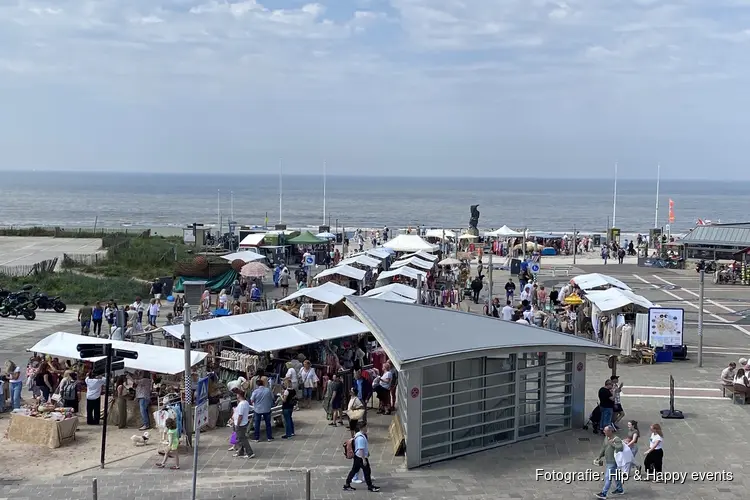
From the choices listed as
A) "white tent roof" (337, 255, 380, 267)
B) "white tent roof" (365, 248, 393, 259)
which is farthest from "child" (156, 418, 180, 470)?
"white tent roof" (365, 248, 393, 259)

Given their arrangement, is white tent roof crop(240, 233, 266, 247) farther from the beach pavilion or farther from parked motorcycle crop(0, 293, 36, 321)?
the beach pavilion

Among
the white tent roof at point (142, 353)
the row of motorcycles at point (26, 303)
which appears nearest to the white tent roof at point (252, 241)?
the row of motorcycles at point (26, 303)

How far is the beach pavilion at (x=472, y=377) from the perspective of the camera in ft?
44.2

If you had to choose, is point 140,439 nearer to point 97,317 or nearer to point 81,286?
point 97,317

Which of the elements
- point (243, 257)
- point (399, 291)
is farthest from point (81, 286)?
point (399, 291)

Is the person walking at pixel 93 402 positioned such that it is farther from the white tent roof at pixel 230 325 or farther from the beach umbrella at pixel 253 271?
the beach umbrella at pixel 253 271

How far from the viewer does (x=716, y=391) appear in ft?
61.4

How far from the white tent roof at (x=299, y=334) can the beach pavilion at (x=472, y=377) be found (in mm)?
2393

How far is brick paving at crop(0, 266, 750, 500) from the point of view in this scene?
12.4m

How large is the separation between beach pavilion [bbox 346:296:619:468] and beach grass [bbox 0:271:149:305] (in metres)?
17.6

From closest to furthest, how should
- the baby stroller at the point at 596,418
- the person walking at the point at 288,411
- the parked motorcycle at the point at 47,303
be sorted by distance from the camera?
the person walking at the point at 288,411
the baby stroller at the point at 596,418
the parked motorcycle at the point at 47,303

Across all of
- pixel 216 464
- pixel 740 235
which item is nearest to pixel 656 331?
pixel 216 464

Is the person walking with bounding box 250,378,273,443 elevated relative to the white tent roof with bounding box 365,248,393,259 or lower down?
lower down

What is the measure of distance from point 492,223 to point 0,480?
101m
